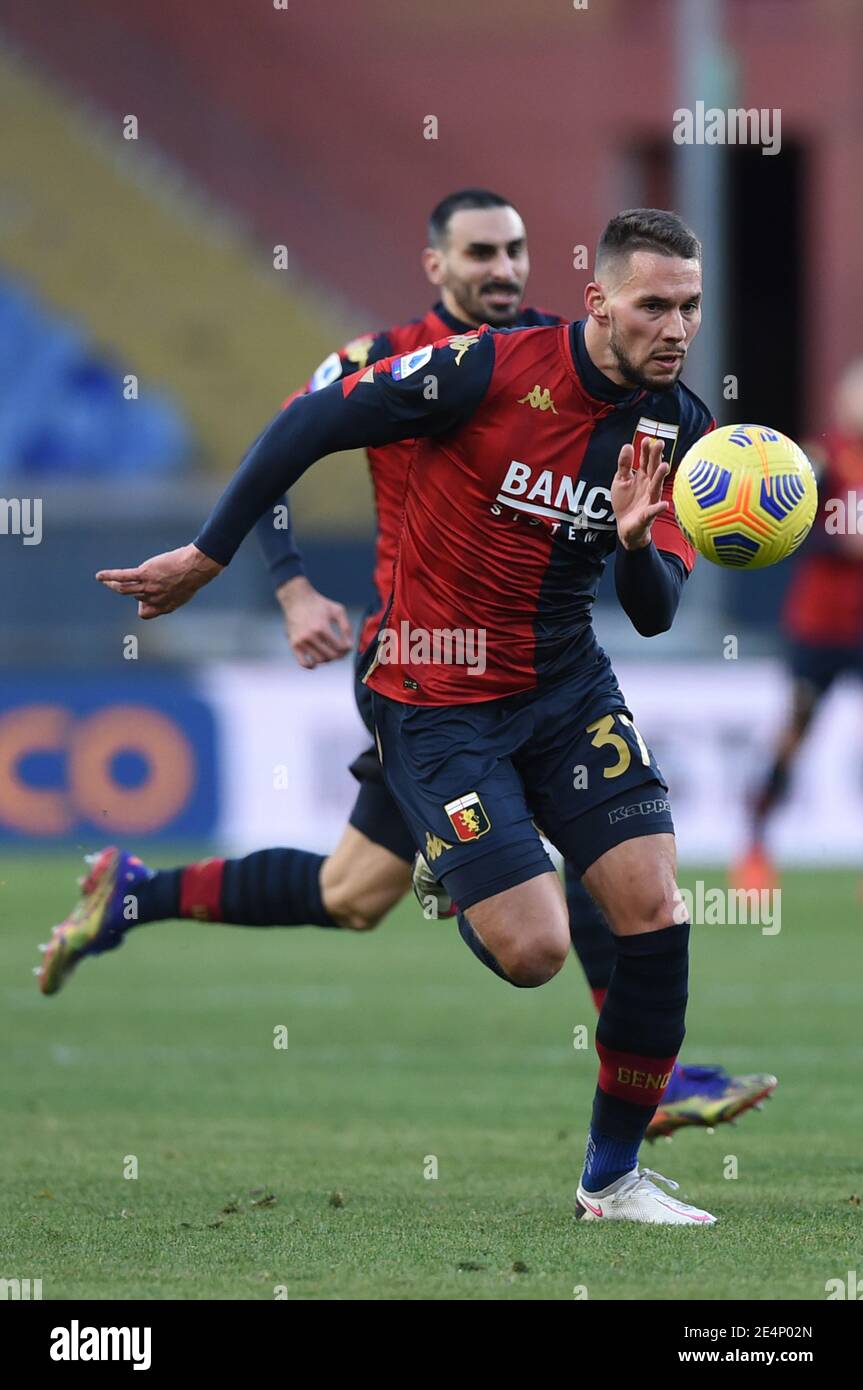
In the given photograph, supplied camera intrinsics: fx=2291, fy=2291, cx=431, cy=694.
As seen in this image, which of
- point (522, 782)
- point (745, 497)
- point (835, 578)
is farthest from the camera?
point (835, 578)

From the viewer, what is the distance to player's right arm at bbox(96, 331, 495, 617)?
5.36 metres

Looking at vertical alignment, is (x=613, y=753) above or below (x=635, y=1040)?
above

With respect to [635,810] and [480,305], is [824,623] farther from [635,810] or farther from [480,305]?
[635,810]

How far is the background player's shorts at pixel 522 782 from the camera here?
5.41 m

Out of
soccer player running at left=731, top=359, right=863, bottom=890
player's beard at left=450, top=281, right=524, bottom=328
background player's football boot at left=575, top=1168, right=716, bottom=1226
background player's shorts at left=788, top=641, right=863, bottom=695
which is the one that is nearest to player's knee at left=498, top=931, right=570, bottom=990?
background player's football boot at left=575, top=1168, right=716, bottom=1226

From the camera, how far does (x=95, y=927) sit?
22.6 ft

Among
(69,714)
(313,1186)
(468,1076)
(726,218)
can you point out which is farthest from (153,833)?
(726,218)

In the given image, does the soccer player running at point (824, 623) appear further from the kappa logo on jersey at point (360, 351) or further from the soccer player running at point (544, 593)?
the soccer player running at point (544, 593)

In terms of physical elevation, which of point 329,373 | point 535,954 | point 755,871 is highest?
point 329,373

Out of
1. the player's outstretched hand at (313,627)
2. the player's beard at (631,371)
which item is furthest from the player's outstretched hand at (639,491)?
the player's outstretched hand at (313,627)

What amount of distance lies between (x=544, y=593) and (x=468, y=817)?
60 cm

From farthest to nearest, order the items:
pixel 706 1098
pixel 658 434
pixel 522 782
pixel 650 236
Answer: pixel 706 1098 → pixel 522 782 → pixel 658 434 → pixel 650 236

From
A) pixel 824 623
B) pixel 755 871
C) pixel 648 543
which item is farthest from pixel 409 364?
pixel 755 871

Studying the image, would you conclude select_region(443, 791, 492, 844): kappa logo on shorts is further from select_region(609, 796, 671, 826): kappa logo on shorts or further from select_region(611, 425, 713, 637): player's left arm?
select_region(611, 425, 713, 637): player's left arm
